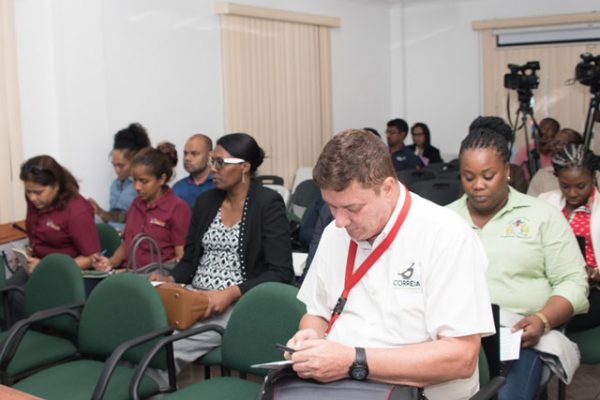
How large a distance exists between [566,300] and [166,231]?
7.99 feet

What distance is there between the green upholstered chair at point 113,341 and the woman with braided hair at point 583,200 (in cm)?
190

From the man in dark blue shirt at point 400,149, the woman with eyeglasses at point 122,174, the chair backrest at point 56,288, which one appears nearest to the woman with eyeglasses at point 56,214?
the chair backrest at point 56,288

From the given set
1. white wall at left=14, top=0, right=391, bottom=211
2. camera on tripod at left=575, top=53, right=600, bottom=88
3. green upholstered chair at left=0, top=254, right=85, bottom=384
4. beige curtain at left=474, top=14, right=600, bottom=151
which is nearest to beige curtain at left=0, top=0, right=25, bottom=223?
white wall at left=14, top=0, right=391, bottom=211

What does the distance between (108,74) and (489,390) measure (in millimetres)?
4660

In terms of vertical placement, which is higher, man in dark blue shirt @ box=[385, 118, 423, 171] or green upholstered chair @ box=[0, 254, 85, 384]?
man in dark blue shirt @ box=[385, 118, 423, 171]

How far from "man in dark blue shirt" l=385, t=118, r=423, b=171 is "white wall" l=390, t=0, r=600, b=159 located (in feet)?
4.04

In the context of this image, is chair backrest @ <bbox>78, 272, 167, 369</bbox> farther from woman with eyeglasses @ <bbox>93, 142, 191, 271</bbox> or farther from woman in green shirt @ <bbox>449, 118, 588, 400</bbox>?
woman in green shirt @ <bbox>449, 118, 588, 400</bbox>

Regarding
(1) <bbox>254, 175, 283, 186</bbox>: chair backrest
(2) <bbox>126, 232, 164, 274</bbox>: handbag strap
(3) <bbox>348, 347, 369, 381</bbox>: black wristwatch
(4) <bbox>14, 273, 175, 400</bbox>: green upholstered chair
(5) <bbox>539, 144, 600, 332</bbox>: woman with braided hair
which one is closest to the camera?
(3) <bbox>348, 347, 369, 381</bbox>: black wristwatch

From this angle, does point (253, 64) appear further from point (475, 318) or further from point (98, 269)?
point (475, 318)

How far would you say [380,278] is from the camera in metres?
1.99

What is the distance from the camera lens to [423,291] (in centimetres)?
194

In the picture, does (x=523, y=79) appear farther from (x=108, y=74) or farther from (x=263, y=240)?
(x=263, y=240)

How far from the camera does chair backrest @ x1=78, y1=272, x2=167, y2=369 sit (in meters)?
3.02

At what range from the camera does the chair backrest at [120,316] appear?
3021 millimetres
